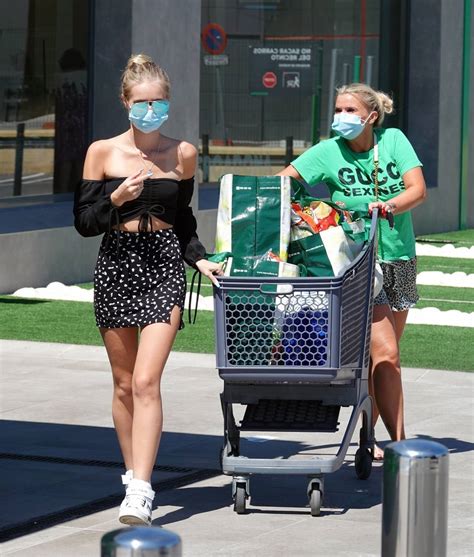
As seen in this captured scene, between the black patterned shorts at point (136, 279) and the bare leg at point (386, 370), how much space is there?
51.2 inches

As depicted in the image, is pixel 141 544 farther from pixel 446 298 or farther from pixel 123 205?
pixel 446 298

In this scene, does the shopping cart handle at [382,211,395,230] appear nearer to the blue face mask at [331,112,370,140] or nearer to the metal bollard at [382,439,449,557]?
the blue face mask at [331,112,370,140]

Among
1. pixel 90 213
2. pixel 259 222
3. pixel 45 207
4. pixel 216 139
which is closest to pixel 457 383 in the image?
pixel 259 222

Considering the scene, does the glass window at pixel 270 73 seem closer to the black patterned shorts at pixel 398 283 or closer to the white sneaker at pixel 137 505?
the black patterned shorts at pixel 398 283

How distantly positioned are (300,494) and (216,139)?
44.6 feet

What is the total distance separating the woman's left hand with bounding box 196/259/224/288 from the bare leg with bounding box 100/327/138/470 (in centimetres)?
39

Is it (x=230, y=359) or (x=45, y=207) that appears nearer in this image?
(x=230, y=359)

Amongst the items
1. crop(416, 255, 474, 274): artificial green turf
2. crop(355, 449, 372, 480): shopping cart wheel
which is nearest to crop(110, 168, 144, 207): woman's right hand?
crop(355, 449, 372, 480): shopping cart wheel

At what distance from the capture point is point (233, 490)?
22.1ft

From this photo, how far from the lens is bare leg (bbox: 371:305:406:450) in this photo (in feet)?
24.5

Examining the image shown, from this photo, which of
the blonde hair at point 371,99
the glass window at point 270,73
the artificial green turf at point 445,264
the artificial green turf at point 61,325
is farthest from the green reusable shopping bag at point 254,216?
the glass window at point 270,73

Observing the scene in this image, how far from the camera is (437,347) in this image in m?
11.9

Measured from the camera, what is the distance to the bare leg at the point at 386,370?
7473 mm

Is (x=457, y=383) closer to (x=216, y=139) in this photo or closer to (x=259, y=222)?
(x=259, y=222)
